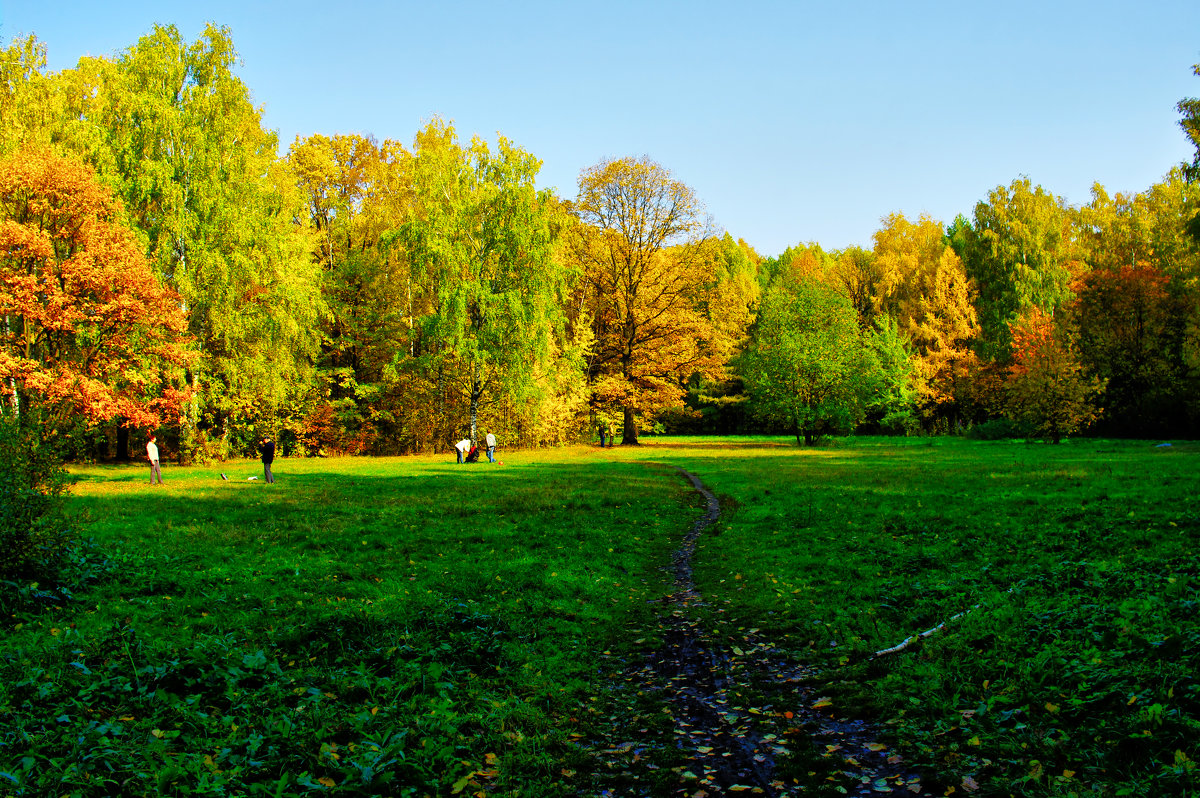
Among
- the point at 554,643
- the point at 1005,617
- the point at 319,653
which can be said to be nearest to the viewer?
the point at 319,653

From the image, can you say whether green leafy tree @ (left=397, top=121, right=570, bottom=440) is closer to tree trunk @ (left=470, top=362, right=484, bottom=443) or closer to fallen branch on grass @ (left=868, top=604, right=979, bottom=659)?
tree trunk @ (left=470, top=362, right=484, bottom=443)

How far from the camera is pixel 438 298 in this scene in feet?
139

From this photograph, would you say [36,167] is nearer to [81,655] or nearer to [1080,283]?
[81,655]

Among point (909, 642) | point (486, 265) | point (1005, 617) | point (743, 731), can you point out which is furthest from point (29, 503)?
point (486, 265)

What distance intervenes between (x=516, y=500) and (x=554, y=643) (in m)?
11.1

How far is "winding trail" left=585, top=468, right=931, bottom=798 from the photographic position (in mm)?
5082

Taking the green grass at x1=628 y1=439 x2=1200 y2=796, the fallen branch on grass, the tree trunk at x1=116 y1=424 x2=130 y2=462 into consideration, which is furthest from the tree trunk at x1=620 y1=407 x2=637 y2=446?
the fallen branch on grass

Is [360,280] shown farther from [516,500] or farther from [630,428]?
[516,500]

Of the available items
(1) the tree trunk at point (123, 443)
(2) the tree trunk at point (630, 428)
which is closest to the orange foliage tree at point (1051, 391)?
(2) the tree trunk at point (630, 428)

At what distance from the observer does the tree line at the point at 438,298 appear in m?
25.9

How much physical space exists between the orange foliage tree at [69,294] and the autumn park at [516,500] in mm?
159

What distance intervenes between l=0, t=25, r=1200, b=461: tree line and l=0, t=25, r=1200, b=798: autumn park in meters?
0.28

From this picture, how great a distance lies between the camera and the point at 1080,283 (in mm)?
49656

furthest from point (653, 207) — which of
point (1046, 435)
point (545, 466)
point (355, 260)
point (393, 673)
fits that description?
point (393, 673)
